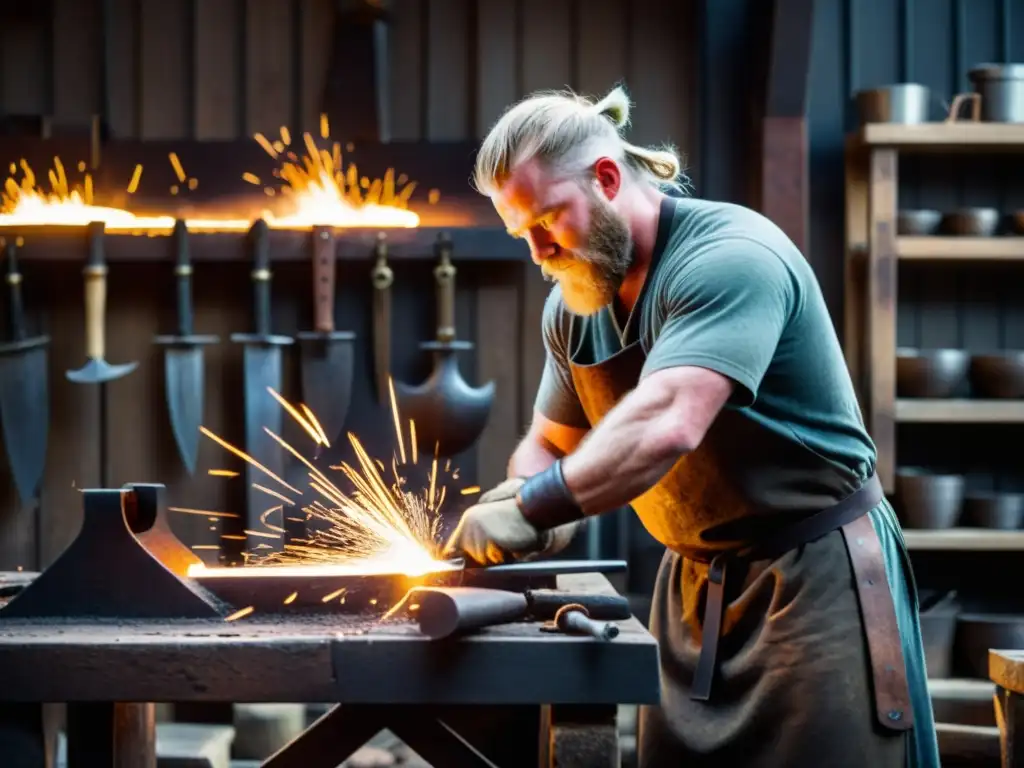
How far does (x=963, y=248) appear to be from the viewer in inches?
169

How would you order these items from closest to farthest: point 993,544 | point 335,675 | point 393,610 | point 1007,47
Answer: point 335,675 < point 393,610 < point 993,544 < point 1007,47

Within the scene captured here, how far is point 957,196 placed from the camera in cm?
458

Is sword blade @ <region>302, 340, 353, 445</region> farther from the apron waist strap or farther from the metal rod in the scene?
the apron waist strap

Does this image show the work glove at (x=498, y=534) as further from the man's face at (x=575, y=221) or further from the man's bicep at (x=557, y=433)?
the man's bicep at (x=557, y=433)

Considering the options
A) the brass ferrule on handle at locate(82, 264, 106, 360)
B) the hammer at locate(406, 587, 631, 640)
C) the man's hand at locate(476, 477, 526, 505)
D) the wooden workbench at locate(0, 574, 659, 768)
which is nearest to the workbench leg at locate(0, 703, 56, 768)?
the wooden workbench at locate(0, 574, 659, 768)

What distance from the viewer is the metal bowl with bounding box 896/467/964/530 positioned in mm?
4289

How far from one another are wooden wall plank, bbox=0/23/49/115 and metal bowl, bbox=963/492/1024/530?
3338 mm

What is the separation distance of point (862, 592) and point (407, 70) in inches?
108

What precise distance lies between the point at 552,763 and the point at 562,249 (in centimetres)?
94

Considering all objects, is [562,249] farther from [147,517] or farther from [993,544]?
[993,544]

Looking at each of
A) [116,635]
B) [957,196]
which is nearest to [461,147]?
[957,196]

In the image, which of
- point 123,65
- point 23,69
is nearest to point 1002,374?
point 123,65

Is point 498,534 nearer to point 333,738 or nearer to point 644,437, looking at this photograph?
point 644,437

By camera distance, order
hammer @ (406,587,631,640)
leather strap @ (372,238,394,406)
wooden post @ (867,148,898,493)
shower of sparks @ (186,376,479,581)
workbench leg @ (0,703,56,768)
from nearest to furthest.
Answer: hammer @ (406,587,631,640), workbench leg @ (0,703,56,768), shower of sparks @ (186,376,479,581), wooden post @ (867,148,898,493), leather strap @ (372,238,394,406)
